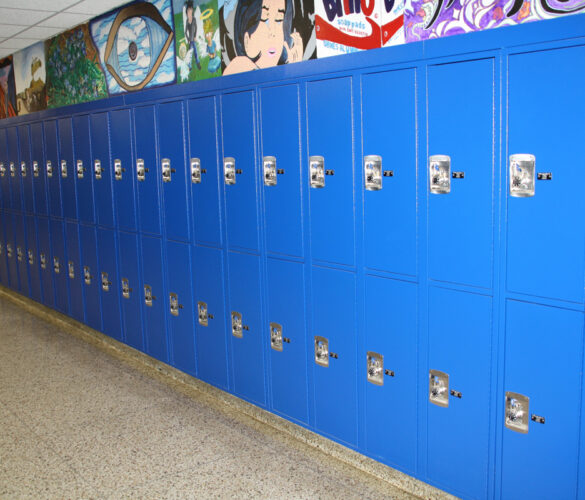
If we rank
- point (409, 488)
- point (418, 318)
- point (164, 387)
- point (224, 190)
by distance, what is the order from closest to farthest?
point (418, 318)
point (409, 488)
point (224, 190)
point (164, 387)

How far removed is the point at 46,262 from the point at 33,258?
461mm

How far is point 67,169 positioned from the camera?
6.27 metres

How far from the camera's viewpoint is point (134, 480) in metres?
3.52

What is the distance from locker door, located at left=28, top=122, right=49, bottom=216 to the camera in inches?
265

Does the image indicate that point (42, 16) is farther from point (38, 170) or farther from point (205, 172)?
point (205, 172)

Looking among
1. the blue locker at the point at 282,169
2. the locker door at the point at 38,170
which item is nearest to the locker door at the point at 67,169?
the locker door at the point at 38,170

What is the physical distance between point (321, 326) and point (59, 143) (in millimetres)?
4090

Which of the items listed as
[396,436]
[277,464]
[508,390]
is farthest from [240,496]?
[508,390]

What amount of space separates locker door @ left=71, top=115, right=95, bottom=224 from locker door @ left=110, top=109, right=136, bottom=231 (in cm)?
51

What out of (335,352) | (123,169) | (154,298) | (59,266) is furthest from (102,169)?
(335,352)

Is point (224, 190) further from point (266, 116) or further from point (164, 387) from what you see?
point (164, 387)

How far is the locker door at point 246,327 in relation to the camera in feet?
13.5

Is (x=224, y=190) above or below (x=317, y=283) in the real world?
above

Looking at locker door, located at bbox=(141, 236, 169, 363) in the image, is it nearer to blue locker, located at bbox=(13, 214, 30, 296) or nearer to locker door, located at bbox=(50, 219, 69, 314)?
locker door, located at bbox=(50, 219, 69, 314)
